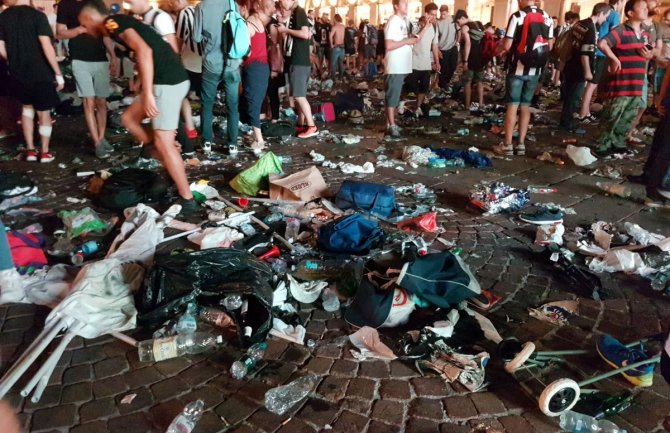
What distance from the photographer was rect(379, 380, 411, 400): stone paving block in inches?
101

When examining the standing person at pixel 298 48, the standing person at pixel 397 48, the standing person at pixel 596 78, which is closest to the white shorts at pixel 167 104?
the standing person at pixel 298 48

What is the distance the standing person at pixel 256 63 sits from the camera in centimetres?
683

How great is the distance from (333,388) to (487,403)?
818 millimetres

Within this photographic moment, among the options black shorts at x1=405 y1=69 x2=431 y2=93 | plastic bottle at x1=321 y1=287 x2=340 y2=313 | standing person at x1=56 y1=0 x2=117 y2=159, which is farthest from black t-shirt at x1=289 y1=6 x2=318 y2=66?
plastic bottle at x1=321 y1=287 x2=340 y2=313

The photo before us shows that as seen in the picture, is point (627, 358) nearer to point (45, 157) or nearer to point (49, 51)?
point (49, 51)

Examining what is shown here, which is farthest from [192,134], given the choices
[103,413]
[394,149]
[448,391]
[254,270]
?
[448,391]

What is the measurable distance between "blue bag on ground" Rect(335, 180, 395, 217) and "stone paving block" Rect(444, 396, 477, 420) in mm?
2506

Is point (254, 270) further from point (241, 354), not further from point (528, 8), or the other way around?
point (528, 8)

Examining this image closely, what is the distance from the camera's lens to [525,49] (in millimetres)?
6312

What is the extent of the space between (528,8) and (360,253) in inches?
177

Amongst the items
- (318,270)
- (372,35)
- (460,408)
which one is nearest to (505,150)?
(318,270)

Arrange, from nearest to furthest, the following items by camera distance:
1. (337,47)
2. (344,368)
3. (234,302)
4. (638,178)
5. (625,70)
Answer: (344,368) → (234,302) → (638,178) → (625,70) → (337,47)

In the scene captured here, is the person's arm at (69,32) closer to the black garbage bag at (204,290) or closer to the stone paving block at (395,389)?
the black garbage bag at (204,290)

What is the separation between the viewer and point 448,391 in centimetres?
261
